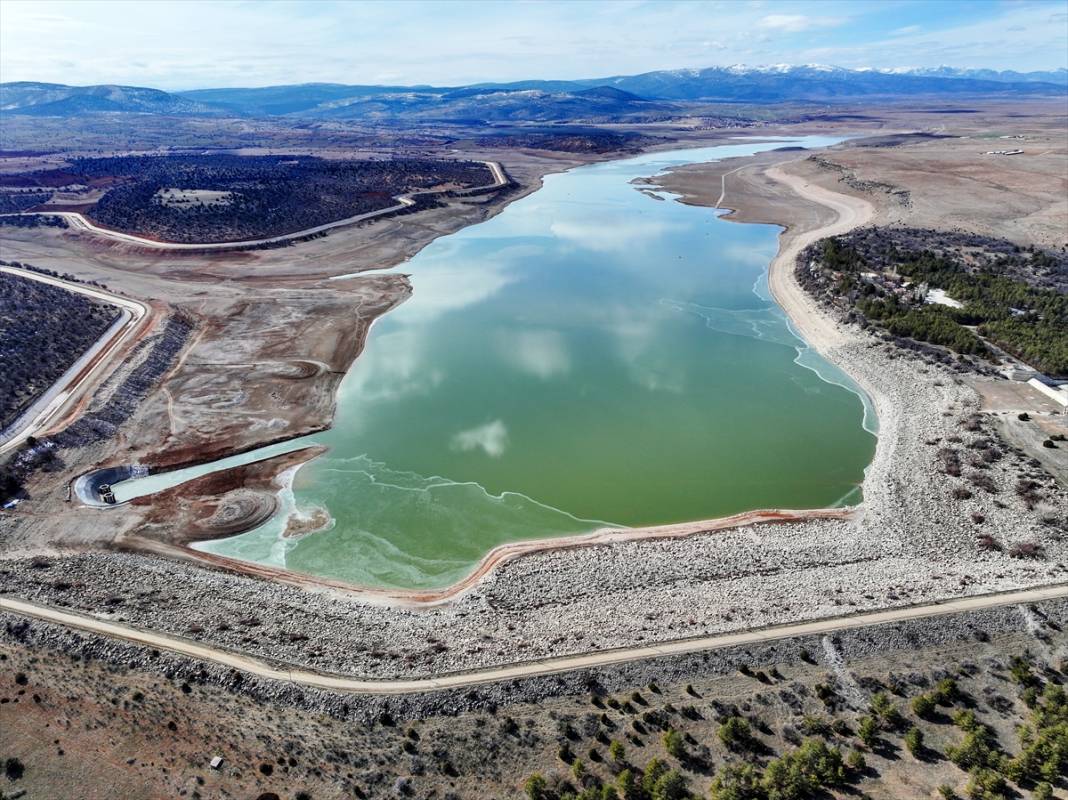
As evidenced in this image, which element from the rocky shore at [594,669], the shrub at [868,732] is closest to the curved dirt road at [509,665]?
→ the rocky shore at [594,669]

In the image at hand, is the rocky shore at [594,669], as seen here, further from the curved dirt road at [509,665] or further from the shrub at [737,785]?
the shrub at [737,785]

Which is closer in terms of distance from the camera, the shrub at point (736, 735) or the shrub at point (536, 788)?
the shrub at point (536, 788)

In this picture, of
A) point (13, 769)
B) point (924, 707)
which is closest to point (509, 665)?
point (924, 707)

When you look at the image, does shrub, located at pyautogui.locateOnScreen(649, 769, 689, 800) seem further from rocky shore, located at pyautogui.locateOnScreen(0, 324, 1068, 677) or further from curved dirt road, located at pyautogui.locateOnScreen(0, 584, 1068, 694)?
rocky shore, located at pyautogui.locateOnScreen(0, 324, 1068, 677)

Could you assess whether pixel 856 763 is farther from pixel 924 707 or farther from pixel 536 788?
pixel 536 788

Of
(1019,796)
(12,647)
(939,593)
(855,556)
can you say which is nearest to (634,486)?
(855,556)

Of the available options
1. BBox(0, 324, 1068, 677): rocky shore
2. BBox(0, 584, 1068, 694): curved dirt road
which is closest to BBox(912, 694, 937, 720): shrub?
BBox(0, 584, 1068, 694): curved dirt road
